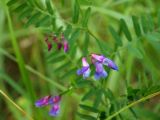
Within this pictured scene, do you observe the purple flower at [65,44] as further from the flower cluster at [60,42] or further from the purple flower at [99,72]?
the purple flower at [99,72]

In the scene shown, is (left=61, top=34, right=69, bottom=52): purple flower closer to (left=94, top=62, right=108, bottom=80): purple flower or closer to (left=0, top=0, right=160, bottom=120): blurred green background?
(left=0, top=0, right=160, bottom=120): blurred green background

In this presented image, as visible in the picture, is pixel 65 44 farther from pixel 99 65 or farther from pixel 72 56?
pixel 72 56

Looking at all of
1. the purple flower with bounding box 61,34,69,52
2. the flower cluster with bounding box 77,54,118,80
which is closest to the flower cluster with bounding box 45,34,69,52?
the purple flower with bounding box 61,34,69,52

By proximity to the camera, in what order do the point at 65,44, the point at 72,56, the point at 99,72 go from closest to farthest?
the point at 99,72
the point at 65,44
the point at 72,56

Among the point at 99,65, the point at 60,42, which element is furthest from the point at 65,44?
the point at 99,65

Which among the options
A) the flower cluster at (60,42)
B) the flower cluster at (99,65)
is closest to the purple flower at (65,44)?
the flower cluster at (60,42)

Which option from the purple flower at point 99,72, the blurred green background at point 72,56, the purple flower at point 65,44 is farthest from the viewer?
the blurred green background at point 72,56

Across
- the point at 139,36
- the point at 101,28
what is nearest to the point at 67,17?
the point at 101,28

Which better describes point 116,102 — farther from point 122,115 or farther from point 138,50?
point 138,50
